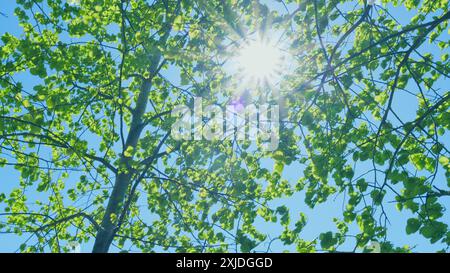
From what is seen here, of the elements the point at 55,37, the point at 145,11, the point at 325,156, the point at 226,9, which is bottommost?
the point at 325,156

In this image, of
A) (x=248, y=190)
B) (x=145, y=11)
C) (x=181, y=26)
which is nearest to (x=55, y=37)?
(x=145, y=11)

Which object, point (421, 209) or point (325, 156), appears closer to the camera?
point (421, 209)

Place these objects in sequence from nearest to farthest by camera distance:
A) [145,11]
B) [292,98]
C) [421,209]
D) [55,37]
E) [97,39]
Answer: [421,209], [292,98], [145,11], [97,39], [55,37]

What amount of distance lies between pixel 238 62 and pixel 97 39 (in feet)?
12.6

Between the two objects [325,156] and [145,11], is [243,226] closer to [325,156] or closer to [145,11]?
[325,156]

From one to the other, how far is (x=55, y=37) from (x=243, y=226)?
6020 millimetres

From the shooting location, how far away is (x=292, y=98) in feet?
21.4

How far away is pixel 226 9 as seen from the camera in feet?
20.6

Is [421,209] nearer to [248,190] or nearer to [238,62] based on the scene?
[248,190]

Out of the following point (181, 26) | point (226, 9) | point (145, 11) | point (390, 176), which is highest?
point (145, 11)

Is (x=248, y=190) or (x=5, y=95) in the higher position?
(x=5, y=95)

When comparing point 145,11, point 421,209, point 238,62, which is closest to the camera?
point 421,209

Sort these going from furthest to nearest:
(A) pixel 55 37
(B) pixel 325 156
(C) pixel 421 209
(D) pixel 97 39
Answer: (A) pixel 55 37, (D) pixel 97 39, (B) pixel 325 156, (C) pixel 421 209

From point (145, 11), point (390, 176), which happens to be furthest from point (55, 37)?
point (390, 176)
